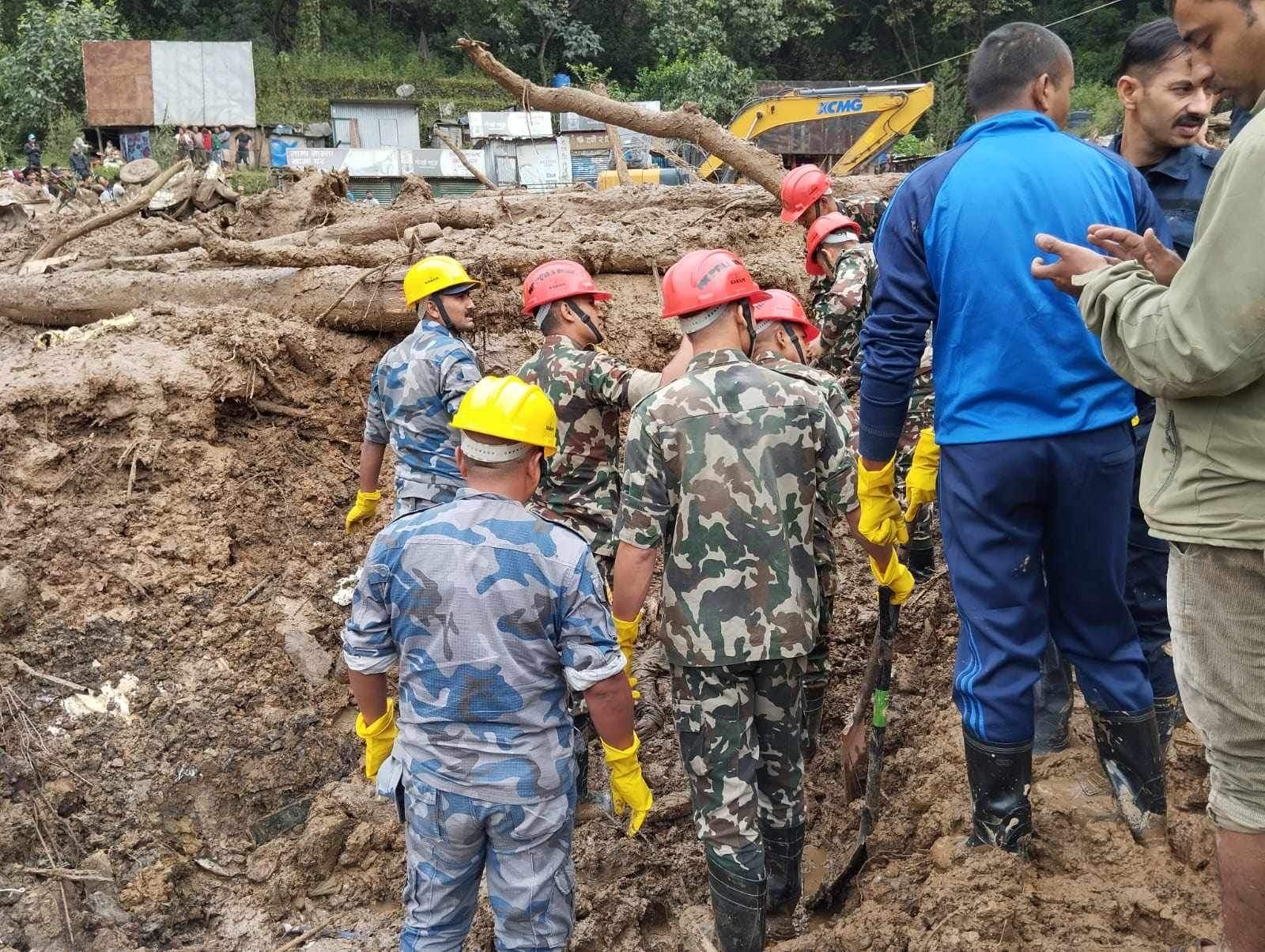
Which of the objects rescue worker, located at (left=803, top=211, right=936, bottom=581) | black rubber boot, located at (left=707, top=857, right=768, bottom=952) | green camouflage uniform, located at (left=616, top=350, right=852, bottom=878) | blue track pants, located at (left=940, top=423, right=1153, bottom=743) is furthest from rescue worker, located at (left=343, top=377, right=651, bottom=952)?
rescue worker, located at (left=803, top=211, right=936, bottom=581)

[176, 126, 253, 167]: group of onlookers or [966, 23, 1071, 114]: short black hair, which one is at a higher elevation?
[176, 126, 253, 167]: group of onlookers

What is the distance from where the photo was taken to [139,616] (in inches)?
231

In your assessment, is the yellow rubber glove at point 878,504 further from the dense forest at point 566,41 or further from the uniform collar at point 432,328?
the dense forest at point 566,41

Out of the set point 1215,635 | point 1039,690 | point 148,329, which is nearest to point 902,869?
point 1039,690

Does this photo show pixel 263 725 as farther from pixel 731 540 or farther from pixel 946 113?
pixel 946 113

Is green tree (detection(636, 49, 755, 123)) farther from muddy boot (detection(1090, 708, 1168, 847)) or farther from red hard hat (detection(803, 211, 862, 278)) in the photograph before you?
muddy boot (detection(1090, 708, 1168, 847))

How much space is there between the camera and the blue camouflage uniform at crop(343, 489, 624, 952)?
2811mm

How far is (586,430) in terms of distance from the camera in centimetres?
459

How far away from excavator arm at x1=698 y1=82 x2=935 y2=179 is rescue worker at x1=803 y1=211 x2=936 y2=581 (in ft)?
37.4

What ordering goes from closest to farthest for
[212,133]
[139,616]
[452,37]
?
[139,616]
[212,133]
[452,37]

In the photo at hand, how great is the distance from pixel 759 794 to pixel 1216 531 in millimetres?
2054

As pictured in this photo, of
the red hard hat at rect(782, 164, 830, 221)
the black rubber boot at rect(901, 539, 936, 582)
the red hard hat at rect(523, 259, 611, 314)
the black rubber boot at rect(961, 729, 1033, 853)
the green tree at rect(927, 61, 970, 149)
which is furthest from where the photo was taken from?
the green tree at rect(927, 61, 970, 149)

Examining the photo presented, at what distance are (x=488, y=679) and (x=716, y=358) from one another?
4.21 feet

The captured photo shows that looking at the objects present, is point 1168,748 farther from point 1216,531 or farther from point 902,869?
point 1216,531
